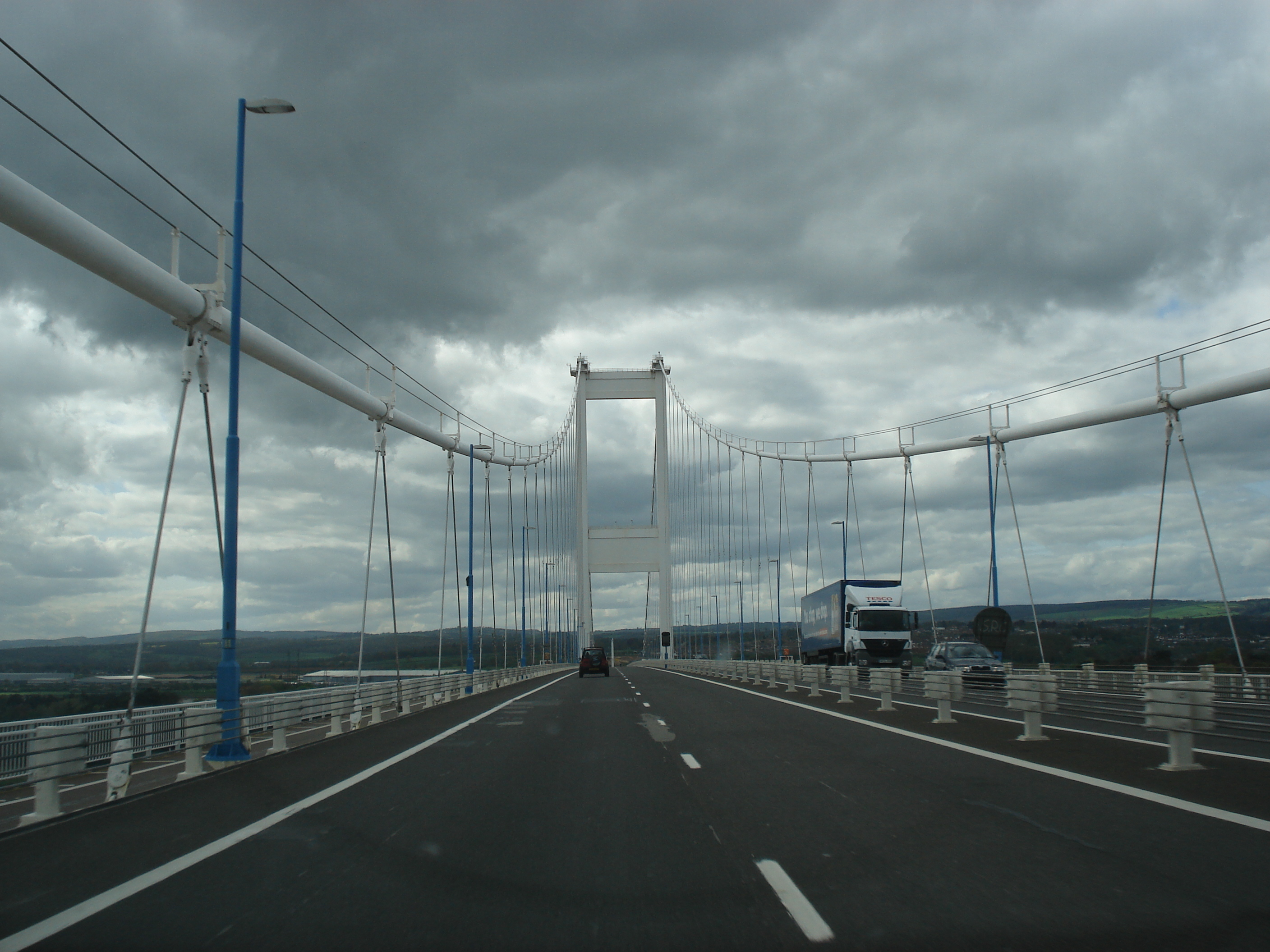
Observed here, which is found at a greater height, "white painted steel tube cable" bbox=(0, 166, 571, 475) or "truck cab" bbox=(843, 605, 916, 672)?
"white painted steel tube cable" bbox=(0, 166, 571, 475)

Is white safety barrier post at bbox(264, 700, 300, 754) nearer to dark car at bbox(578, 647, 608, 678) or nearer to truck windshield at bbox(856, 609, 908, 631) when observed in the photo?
truck windshield at bbox(856, 609, 908, 631)

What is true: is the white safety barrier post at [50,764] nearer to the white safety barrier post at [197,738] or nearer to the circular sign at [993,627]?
the white safety barrier post at [197,738]

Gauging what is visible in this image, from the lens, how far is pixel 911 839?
289 inches

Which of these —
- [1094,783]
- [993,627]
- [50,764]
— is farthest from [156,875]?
[993,627]

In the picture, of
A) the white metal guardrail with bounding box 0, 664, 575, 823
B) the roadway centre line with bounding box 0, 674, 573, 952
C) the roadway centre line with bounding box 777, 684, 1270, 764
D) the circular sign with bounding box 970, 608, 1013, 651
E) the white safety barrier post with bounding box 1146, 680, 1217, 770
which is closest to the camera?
the roadway centre line with bounding box 0, 674, 573, 952

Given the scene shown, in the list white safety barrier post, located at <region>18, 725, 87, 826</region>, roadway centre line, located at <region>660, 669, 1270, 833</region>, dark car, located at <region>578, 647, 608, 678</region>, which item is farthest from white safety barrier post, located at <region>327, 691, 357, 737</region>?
dark car, located at <region>578, 647, 608, 678</region>

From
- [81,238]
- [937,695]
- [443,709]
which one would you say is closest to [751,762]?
[937,695]

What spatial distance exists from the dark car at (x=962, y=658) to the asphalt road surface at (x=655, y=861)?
21.1m

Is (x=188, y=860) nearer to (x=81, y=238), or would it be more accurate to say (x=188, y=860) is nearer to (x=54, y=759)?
(x=54, y=759)

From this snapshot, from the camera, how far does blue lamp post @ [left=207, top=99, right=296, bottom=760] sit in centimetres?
1409

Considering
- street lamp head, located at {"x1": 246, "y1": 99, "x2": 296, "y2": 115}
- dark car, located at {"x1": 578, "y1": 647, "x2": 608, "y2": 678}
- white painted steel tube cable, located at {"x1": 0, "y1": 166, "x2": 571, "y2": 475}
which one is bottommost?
dark car, located at {"x1": 578, "y1": 647, "x2": 608, "y2": 678}

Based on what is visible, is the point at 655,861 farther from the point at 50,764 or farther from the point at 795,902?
the point at 50,764

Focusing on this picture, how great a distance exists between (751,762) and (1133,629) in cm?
4119

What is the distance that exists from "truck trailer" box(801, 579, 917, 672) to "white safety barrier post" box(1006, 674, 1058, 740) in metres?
30.5
